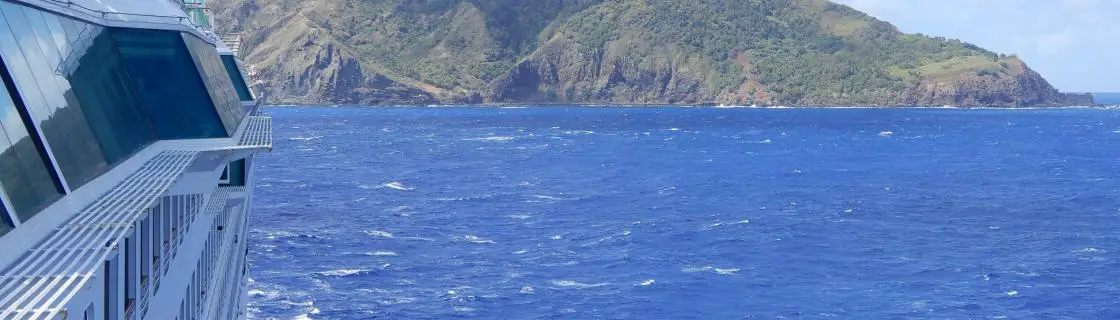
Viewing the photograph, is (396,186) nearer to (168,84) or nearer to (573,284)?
(573,284)

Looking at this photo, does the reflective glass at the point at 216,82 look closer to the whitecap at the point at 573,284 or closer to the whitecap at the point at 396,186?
the whitecap at the point at 573,284

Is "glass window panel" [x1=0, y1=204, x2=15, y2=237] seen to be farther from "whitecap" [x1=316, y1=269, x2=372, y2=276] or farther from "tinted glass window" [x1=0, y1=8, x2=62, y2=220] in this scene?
"whitecap" [x1=316, y1=269, x2=372, y2=276]

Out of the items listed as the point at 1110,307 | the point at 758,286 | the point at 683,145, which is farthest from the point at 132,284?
the point at 683,145

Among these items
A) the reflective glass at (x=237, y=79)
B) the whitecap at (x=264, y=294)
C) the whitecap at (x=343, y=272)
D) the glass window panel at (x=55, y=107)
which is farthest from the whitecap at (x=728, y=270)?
the glass window panel at (x=55, y=107)

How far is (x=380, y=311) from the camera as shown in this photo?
42.4m

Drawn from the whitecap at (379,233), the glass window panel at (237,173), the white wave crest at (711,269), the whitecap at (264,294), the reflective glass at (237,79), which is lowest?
the whitecap at (379,233)

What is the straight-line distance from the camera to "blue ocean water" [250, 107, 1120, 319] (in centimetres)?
4431

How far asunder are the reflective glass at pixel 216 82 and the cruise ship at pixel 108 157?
0.21 feet

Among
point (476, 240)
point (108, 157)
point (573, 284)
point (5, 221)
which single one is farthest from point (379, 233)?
point (5, 221)

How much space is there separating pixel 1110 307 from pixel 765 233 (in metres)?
20.6

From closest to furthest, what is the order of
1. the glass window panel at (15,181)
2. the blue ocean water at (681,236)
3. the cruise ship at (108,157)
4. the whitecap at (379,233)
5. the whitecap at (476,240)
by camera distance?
the cruise ship at (108,157) → the glass window panel at (15,181) → the blue ocean water at (681,236) → the whitecap at (476,240) → the whitecap at (379,233)

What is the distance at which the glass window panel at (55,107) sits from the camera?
10.7 metres

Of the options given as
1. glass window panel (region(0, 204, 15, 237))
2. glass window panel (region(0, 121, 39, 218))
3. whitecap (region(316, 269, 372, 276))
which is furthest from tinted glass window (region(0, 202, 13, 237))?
whitecap (region(316, 269, 372, 276))

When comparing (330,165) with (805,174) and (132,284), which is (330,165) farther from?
(132,284)
